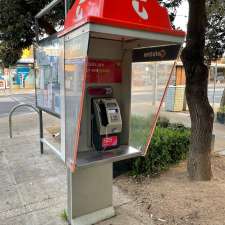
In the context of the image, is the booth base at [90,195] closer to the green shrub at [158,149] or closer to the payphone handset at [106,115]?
the payphone handset at [106,115]

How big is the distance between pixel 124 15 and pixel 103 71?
79cm

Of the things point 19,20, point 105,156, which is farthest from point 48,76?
point 105,156

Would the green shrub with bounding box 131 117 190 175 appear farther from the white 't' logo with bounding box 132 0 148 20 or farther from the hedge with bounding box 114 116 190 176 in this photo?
the white 't' logo with bounding box 132 0 148 20

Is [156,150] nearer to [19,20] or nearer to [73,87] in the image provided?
[73,87]

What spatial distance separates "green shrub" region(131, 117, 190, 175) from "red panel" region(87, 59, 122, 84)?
57 centimetres

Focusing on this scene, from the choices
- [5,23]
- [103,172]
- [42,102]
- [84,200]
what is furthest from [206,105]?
[5,23]

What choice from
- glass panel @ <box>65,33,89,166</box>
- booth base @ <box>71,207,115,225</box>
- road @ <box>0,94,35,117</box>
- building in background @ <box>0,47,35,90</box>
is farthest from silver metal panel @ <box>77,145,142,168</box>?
building in background @ <box>0,47,35,90</box>

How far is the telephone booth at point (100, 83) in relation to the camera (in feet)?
6.06

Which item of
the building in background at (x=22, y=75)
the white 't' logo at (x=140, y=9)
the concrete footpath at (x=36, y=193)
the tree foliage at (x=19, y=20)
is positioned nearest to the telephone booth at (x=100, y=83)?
the white 't' logo at (x=140, y=9)

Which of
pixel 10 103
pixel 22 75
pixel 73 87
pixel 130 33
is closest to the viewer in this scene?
pixel 130 33

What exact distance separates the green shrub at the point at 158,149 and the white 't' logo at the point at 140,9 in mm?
1248

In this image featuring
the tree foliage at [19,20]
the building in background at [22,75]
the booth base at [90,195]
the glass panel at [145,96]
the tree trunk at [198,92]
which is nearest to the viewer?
the booth base at [90,195]

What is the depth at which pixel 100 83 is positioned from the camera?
260 centimetres

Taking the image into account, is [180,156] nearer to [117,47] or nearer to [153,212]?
[153,212]
